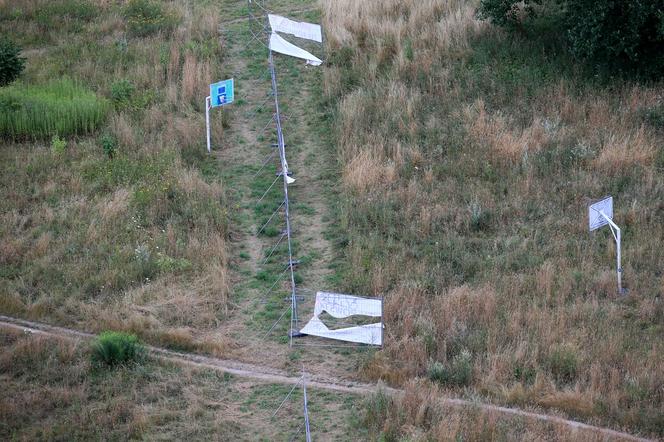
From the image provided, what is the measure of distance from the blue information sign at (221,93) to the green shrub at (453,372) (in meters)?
7.74

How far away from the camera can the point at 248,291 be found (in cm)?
1505

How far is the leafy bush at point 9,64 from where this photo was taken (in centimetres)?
2072

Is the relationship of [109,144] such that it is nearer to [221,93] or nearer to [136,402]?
[221,93]

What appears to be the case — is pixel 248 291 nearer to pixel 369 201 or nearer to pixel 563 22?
pixel 369 201

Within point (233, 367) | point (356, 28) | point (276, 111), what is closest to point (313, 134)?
point (276, 111)

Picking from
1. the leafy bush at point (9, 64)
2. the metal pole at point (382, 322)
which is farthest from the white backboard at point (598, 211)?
the leafy bush at point (9, 64)

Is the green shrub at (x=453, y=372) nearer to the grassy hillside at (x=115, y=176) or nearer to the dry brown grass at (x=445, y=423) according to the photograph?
the dry brown grass at (x=445, y=423)

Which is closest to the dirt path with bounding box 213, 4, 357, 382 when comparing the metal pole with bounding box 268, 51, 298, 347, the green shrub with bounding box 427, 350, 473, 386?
the metal pole with bounding box 268, 51, 298, 347

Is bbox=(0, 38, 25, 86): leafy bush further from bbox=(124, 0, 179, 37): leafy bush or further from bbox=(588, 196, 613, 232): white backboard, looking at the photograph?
bbox=(588, 196, 613, 232): white backboard

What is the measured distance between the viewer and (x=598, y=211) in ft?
47.5

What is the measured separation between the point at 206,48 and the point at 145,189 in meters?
5.87

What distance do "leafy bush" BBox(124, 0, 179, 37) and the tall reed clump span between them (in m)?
3.82

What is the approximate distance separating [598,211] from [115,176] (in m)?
8.43

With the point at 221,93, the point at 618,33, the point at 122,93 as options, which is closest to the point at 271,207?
the point at 221,93
